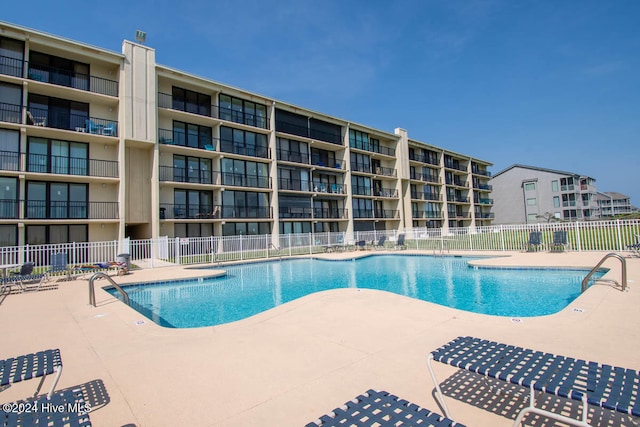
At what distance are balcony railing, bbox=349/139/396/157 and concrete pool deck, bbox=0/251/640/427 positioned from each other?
27622 mm

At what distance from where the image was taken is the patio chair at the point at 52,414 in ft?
6.24

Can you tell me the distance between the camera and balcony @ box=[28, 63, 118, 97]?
17.8m

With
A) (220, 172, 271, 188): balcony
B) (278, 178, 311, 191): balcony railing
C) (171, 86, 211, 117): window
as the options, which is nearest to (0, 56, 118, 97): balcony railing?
(171, 86, 211, 117): window

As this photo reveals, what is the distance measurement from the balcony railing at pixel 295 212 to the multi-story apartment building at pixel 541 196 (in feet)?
132

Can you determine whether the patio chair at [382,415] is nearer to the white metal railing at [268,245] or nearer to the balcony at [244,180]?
the white metal railing at [268,245]

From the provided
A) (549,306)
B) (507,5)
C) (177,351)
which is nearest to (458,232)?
(507,5)

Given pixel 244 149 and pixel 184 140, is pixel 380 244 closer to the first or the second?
pixel 244 149

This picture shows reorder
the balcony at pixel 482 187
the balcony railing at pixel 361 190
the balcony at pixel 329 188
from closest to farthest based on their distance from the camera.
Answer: the balcony at pixel 329 188 → the balcony railing at pixel 361 190 → the balcony at pixel 482 187

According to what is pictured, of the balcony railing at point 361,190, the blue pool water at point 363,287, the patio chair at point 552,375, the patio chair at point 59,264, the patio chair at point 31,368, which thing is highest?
the balcony railing at point 361,190

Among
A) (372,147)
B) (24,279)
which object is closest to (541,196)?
(372,147)

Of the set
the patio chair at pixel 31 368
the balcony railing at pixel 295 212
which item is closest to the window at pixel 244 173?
the balcony railing at pixel 295 212

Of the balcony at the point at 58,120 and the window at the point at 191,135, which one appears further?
the window at the point at 191,135

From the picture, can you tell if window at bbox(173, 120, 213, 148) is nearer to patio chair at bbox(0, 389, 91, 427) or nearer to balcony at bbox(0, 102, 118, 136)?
balcony at bbox(0, 102, 118, 136)

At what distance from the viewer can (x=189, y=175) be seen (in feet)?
73.6
